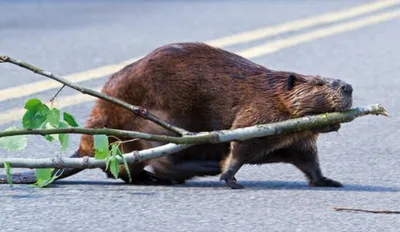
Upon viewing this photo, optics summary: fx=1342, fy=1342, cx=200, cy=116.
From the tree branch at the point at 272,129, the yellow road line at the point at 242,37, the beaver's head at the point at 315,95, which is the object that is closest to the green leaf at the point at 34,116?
the tree branch at the point at 272,129

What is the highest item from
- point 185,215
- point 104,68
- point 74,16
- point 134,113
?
point 74,16

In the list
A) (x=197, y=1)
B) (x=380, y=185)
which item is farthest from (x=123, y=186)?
(x=197, y=1)

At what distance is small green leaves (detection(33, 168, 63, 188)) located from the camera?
5922mm

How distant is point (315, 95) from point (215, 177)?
2.31 ft

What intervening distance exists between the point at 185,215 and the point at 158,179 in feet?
2.50

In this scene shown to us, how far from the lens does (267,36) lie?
454 inches

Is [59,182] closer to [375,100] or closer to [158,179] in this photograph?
A: [158,179]

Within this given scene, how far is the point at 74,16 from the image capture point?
12523mm

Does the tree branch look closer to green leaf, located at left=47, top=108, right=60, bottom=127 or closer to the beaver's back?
the beaver's back

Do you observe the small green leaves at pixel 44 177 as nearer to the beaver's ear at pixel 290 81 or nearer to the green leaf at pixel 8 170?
the green leaf at pixel 8 170

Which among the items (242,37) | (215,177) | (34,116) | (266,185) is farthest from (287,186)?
(242,37)

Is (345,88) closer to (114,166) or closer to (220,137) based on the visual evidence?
(220,137)

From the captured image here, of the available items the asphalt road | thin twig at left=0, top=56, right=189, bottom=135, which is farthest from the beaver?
thin twig at left=0, top=56, right=189, bottom=135

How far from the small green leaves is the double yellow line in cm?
201
